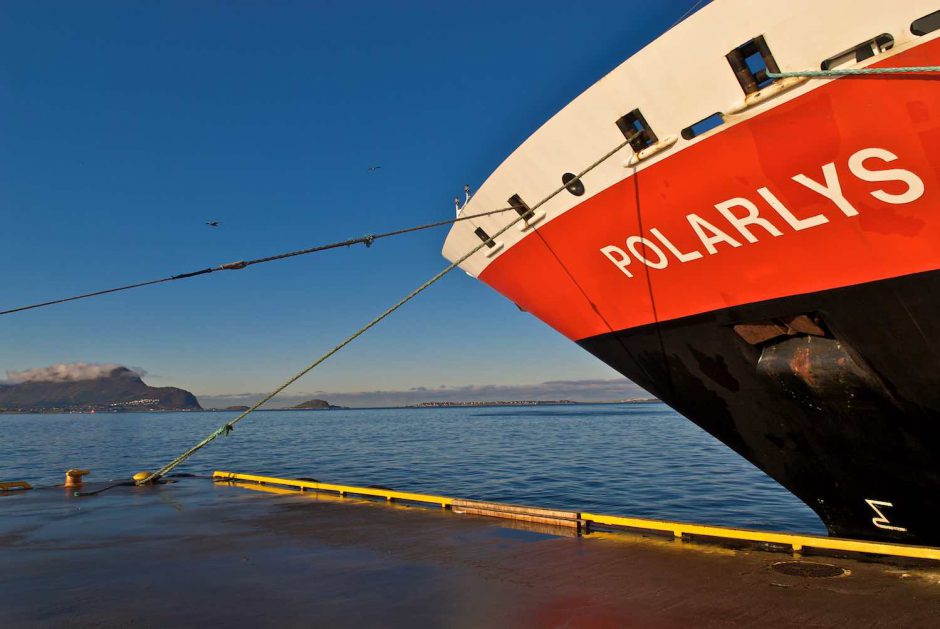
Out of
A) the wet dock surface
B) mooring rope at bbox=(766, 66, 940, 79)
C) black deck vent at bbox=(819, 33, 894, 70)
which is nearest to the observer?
mooring rope at bbox=(766, 66, 940, 79)

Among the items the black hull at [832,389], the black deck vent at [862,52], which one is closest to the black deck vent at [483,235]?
the black hull at [832,389]

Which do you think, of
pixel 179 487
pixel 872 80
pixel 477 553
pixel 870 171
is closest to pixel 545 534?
pixel 477 553

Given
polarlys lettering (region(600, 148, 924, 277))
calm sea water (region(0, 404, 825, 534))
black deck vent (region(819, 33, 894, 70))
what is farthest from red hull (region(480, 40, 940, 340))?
calm sea water (region(0, 404, 825, 534))

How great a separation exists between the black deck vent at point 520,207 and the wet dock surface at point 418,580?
4.12 m

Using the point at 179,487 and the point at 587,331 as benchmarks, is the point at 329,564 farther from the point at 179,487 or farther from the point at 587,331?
the point at 179,487

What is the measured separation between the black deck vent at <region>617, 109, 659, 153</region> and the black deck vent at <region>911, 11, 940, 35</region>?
2.03 meters

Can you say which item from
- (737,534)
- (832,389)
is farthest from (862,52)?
(737,534)

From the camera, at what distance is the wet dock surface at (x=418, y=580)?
4.56m

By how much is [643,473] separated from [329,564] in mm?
17674

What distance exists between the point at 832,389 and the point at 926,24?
10.9 ft

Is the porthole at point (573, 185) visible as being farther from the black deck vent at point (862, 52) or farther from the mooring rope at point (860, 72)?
the black deck vent at point (862, 52)

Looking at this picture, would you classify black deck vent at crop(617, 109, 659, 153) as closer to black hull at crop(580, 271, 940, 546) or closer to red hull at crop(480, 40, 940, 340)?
red hull at crop(480, 40, 940, 340)

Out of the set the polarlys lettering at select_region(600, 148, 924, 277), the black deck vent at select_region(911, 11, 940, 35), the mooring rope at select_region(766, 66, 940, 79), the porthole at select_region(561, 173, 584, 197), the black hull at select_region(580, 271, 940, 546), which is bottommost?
the black hull at select_region(580, 271, 940, 546)

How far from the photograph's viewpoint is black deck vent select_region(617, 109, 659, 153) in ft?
17.7
